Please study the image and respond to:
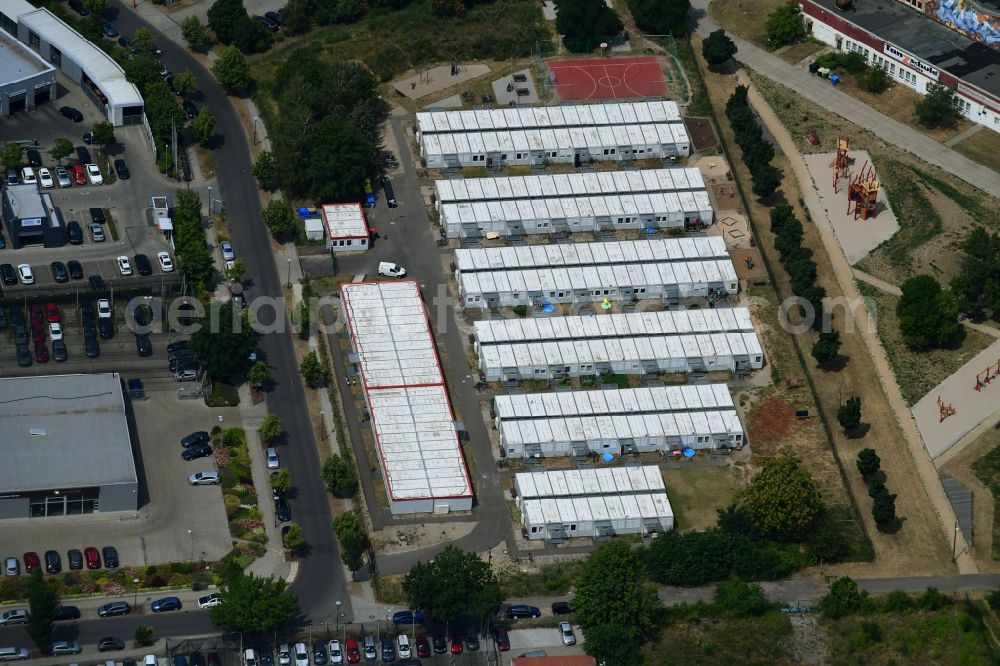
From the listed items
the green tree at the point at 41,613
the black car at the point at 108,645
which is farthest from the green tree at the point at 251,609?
the green tree at the point at 41,613

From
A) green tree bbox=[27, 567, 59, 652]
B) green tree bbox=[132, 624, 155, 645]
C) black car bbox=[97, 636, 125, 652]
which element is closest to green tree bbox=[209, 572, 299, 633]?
green tree bbox=[132, 624, 155, 645]

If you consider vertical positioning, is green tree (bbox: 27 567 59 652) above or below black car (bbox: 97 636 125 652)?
above

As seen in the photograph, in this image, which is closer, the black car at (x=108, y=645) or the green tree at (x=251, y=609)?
the green tree at (x=251, y=609)

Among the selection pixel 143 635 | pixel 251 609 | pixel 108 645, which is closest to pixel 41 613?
pixel 108 645

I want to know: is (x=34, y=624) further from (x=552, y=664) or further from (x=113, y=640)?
(x=552, y=664)

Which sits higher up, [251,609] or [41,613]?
[41,613]

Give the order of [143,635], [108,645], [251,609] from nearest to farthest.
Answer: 1. [251,609]
2. [108,645]
3. [143,635]

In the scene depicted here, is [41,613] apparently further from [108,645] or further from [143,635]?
[143,635]

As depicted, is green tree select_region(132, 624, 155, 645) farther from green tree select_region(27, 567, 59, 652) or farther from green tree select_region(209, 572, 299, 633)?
green tree select_region(27, 567, 59, 652)

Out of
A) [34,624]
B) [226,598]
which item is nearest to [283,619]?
[226,598]

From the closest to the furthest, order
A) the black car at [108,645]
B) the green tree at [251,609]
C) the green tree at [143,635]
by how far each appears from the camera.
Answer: the green tree at [251,609], the black car at [108,645], the green tree at [143,635]

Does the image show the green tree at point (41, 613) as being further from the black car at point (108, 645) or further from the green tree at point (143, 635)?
the green tree at point (143, 635)
